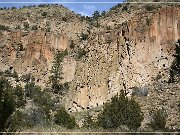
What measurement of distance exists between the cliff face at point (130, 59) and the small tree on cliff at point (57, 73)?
8.15 m

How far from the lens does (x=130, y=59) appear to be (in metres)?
51.6

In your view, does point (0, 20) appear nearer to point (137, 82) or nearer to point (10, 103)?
point (137, 82)

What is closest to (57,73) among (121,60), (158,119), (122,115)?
(121,60)

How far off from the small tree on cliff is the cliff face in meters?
8.15

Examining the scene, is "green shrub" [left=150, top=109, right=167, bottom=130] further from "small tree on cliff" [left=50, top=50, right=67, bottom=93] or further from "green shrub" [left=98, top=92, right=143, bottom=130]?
"small tree on cliff" [left=50, top=50, right=67, bottom=93]

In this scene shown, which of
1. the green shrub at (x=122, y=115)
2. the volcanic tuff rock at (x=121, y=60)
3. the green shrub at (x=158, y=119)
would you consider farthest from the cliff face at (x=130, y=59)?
the green shrub at (x=122, y=115)

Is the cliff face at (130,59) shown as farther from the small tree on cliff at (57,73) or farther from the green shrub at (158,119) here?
the green shrub at (158,119)

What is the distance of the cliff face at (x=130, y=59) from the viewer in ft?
163

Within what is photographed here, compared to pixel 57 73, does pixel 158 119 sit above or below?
below

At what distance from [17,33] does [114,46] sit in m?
24.2

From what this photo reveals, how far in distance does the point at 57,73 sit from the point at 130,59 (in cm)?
1767

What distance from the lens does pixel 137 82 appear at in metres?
49.9

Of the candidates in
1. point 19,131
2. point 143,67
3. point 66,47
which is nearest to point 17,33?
point 66,47

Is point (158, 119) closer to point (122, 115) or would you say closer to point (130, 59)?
point (122, 115)
